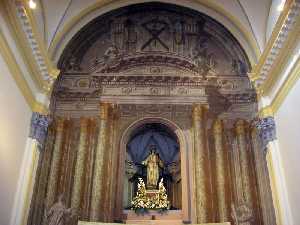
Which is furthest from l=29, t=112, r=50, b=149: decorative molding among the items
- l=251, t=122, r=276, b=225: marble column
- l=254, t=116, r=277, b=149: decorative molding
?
l=251, t=122, r=276, b=225: marble column

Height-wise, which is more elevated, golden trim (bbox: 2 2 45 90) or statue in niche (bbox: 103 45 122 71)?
statue in niche (bbox: 103 45 122 71)

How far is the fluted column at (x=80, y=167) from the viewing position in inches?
447

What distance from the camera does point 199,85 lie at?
13.0 metres

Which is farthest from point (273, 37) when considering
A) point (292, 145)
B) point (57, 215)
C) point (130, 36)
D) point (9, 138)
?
point (57, 215)

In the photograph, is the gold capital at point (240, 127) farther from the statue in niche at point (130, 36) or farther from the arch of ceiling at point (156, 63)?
the statue in niche at point (130, 36)

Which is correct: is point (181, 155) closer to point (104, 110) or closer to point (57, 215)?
point (104, 110)

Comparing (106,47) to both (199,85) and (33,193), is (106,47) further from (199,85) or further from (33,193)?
(33,193)

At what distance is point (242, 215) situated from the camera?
34.1ft

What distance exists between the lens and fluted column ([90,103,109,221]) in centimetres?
1099

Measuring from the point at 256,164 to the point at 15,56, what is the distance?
796 centimetres

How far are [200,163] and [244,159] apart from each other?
60.3 inches

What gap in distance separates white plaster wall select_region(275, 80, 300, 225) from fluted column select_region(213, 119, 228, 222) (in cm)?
221

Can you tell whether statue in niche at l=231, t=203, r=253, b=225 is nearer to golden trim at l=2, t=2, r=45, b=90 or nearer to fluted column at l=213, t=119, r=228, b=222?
fluted column at l=213, t=119, r=228, b=222

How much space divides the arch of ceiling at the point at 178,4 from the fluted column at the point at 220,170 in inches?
104
